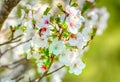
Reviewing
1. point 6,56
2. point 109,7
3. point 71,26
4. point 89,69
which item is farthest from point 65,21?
point 109,7

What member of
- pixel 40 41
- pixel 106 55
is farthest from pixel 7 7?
pixel 106 55

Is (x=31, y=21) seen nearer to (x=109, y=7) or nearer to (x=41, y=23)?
(x=41, y=23)

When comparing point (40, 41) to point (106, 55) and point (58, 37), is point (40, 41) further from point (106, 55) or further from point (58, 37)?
point (106, 55)

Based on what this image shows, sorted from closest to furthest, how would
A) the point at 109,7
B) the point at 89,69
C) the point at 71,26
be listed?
the point at 71,26, the point at 89,69, the point at 109,7

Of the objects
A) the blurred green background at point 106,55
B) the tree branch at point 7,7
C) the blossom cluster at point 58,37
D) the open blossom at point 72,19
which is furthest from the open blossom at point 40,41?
the blurred green background at point 106,55

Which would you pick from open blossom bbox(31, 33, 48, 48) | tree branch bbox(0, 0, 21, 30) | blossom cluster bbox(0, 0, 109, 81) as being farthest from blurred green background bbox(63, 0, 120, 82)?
open blossom bbox(31, 33, 48, 48)

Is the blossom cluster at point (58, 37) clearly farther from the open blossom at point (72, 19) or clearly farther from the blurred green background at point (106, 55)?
the blurred green background at point (106, 55)
